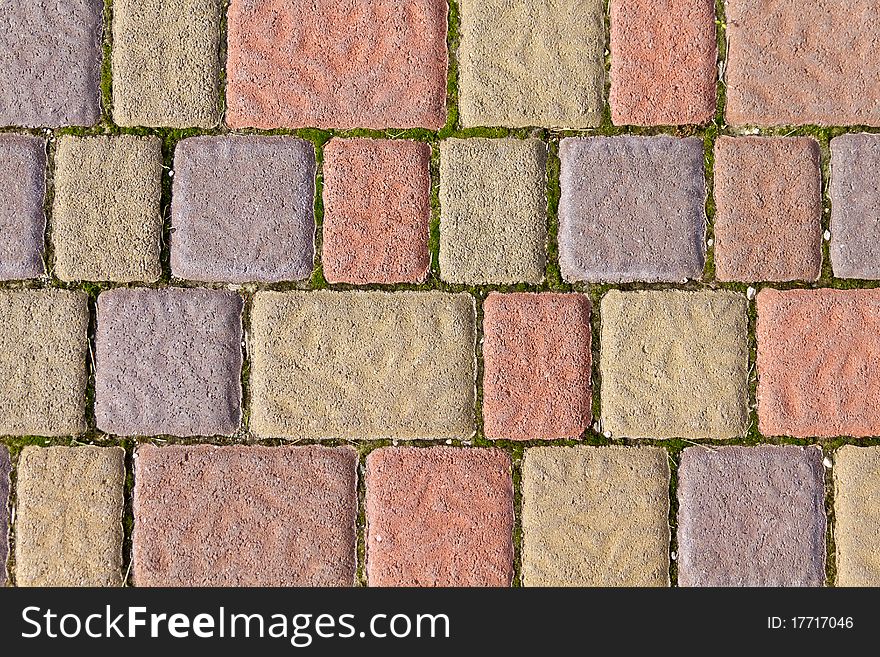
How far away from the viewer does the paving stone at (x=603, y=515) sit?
1.87m

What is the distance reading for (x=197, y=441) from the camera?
1.88 m

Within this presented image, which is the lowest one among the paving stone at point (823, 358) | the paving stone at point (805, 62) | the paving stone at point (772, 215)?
the paving stone at point (823, 358)

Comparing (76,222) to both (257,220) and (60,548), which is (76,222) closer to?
(257,220)

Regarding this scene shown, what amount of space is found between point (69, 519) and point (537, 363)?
1.24 m

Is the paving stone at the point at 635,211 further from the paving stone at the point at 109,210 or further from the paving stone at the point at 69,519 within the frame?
the paving stone at the point at 69,519

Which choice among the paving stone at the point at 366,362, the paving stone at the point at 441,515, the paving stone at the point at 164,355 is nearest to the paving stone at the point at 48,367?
the paving stone at the point at 164,355

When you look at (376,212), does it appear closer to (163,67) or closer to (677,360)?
(163,67)

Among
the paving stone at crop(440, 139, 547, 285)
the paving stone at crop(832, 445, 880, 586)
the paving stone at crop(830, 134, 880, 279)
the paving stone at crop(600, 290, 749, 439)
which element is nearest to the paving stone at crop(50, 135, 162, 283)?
the paving stone at crop(440, 139, 547, 285)

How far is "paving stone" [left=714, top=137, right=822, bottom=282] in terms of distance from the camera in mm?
1856

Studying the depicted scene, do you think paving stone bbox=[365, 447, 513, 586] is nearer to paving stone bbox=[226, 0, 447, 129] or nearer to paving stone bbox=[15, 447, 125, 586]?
paving stone bbox=[15, 447, 125, 586]

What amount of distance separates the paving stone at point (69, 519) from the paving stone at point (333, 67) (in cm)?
95
